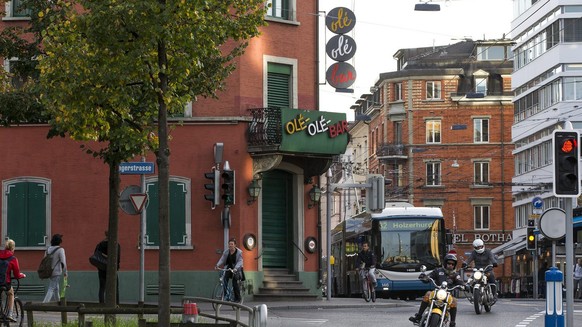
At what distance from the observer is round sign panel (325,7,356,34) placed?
1580 inches

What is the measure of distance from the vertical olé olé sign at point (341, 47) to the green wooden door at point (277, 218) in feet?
10.6

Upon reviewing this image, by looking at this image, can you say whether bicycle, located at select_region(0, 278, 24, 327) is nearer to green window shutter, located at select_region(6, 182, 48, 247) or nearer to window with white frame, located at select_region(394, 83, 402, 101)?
green window shutter, located at select_region(6, 182, 48, 247)

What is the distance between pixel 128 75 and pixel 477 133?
8351 cm

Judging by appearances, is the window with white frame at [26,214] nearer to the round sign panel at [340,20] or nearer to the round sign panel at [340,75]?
the round sign panel at [340,75]

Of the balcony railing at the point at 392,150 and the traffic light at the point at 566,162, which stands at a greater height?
the balcony railing at the point at 392,150

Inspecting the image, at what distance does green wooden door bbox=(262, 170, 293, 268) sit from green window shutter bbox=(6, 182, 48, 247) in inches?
241

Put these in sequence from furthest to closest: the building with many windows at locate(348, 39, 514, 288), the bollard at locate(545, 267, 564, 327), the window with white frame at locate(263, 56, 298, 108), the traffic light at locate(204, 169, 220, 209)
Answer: the building with many windows at locate(348, 39, 514, 288) < the window with white frame at locate(263, 56, 298, 108) < the traffic light at locate(204, 169, 220, 209) < the bollard at locate(545, 267, 564, 327)

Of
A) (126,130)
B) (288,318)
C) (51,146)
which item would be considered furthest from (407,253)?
(126,130)

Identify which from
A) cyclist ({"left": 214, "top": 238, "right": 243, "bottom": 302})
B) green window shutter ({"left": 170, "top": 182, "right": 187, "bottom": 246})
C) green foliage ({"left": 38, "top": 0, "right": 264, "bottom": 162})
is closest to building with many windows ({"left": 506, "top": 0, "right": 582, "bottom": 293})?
green window shutter ({"left": 170, "top": 182, "right": 187, "bottom": 246})

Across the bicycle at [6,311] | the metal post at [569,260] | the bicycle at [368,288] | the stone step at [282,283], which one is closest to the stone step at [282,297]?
the stone step at [282,283]

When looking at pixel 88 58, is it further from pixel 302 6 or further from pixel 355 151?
pixel 355 151

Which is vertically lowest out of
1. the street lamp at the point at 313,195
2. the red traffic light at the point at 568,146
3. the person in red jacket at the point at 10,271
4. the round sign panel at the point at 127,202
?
the person in red jacket at the point at 10,271

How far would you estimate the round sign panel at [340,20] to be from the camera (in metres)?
40.1

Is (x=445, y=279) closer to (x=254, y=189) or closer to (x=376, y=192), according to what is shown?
(x=254, y=189)
